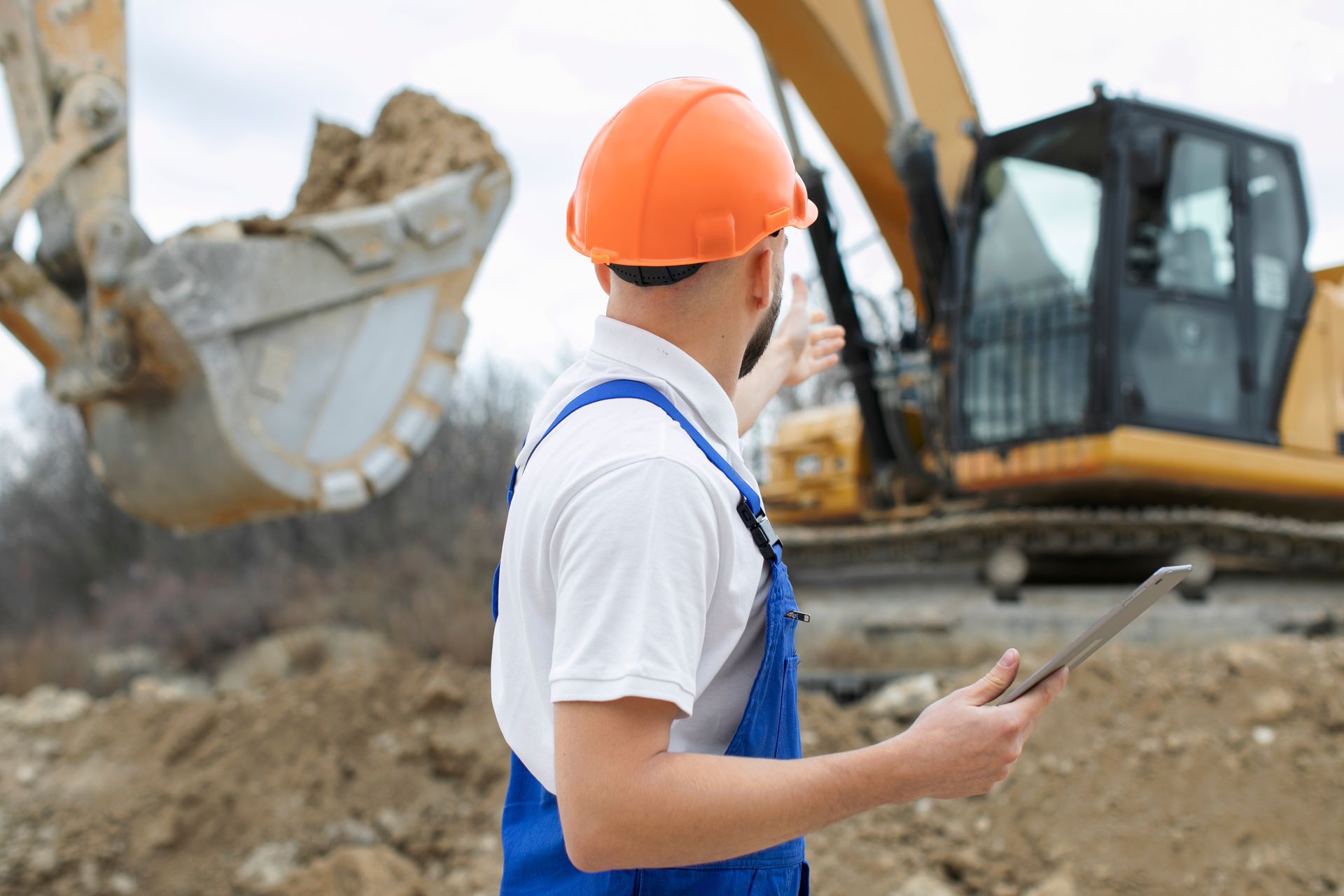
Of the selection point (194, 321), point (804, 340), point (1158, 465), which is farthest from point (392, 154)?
point (1158, 465)

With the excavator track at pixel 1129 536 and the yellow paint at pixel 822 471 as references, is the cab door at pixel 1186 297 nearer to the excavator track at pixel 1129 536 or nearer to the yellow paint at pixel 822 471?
the excavator track at pixel 1129 536

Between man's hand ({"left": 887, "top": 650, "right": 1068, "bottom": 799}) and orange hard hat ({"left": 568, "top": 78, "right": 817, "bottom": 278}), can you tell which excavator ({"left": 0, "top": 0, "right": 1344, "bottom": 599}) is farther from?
man's hand ({"left": 887, "top": 650, "right": 1068, "bottom": 799})

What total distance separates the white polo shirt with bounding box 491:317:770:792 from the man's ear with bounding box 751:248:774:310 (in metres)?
0.14

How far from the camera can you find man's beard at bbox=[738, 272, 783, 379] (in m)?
1.57

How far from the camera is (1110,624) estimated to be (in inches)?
52.6

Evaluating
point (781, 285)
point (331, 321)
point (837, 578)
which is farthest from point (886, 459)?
point (781, 285)

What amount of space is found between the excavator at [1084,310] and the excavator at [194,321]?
3131 mm

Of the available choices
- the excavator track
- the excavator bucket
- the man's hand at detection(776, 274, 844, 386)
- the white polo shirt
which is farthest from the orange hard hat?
the excavator track

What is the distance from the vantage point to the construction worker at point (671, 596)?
3.93 ft

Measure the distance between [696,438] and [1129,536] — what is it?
6201 millimetres

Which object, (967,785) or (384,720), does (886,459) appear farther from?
(967,785)

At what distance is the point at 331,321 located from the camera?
398cm

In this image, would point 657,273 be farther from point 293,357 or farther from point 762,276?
point 293,357

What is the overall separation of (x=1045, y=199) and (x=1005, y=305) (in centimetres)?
65
